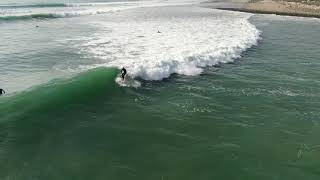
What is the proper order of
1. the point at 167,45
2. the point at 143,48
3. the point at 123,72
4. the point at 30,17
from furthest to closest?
the point at 30,17, the point at 167,45, the point at 143,48, the point at 123,72

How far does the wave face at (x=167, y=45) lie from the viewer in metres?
21.0

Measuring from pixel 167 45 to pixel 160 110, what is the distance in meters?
12.5

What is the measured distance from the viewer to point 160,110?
15.4m

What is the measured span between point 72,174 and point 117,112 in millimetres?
4462

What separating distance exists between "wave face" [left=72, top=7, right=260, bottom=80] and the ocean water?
12cm

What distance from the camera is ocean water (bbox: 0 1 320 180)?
38.0 feet

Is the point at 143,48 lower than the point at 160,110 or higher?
higher

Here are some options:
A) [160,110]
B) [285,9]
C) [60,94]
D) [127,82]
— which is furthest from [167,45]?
[285,9]

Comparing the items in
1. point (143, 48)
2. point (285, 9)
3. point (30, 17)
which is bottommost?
point (143, 48)

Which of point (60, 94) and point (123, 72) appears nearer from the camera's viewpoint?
point (60, 94)

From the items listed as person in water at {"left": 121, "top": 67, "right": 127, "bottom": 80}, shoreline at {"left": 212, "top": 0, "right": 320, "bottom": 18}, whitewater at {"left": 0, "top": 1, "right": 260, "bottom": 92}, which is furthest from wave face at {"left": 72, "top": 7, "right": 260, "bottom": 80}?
shoreline at {"left": 212, "top": 0, "right": 320, "bottom": 18}

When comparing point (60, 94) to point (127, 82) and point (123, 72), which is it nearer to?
point (127, 82)

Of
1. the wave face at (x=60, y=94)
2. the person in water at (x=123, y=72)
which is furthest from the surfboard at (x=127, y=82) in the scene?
the wave face at (x=60, y=94)

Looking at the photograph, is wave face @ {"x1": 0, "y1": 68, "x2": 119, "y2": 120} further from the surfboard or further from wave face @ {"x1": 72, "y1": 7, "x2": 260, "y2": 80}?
wave face @ {"x1": 72, "y1": 7, "x2": 260, "y2": 80}
